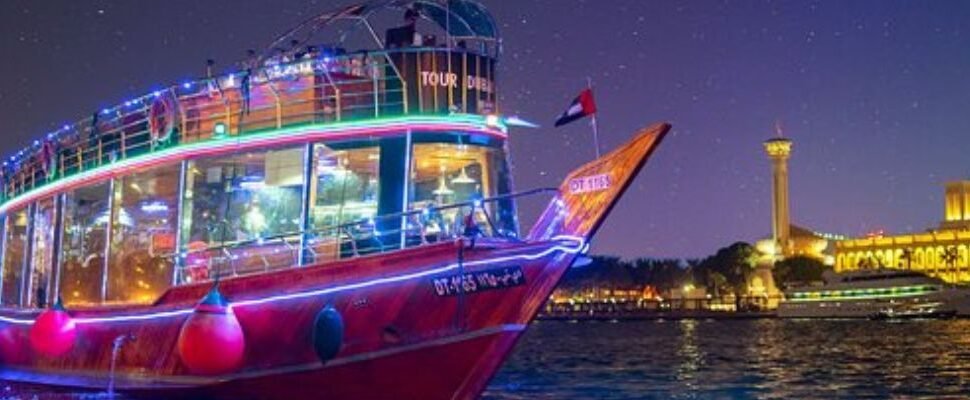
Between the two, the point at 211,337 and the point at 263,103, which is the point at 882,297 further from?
the point at 211,337

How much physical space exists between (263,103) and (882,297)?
386ft

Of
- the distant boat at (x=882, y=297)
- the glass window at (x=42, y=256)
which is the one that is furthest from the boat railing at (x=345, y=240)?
the distant boat at (x=882, y=297)

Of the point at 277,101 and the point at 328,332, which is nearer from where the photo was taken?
the point at 328,332

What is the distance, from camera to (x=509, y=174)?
19250 millimetres

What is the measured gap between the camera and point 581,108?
16500 millimetres

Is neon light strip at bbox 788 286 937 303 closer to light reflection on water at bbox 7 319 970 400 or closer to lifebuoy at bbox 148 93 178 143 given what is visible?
light reflection on water at bbox 7 319 970 400

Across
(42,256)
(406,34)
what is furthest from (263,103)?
(42,256)

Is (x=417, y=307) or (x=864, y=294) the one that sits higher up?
(x=864, y=294)

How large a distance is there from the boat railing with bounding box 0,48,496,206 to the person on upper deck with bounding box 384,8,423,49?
0.65 m

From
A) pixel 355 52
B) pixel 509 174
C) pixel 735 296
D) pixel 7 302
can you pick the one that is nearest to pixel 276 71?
pixel 355 52

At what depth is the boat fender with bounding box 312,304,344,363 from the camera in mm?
16641

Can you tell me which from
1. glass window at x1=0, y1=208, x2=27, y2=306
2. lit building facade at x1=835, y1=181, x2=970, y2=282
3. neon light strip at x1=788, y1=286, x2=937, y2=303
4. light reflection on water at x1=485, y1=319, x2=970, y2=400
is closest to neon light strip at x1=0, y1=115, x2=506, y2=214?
glass window at x1=0, y1=208, x2=27, y2=306

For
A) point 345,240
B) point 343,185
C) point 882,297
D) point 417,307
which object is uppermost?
point 343,185

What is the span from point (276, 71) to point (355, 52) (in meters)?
1.41
